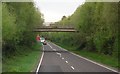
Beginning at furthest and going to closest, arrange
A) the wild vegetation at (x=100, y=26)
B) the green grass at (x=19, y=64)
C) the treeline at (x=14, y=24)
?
1. the wild vegetation at (x=100, y=26)
2. the treeline at (x=14, y=24)
3. the green grass at (x=19, y=64)

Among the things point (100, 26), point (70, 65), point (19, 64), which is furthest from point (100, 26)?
point (19, 64)

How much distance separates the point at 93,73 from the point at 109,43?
2803cm

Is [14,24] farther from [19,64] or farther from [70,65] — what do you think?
[70,65]

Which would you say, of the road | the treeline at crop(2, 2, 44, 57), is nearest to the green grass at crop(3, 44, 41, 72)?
the road

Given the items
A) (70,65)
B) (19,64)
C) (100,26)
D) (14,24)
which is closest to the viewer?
(70,65)

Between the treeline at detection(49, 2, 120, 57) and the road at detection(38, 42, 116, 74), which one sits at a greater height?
the treeline at detection(49, 2, 120, 57)

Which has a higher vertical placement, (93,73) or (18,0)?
(18,0)

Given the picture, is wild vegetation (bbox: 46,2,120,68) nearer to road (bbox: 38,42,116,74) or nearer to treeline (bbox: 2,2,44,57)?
road (bbox: 38,42,116,74)

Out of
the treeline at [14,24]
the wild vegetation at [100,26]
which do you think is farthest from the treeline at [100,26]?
the treeline at [14,24]

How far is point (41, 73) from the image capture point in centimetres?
2617

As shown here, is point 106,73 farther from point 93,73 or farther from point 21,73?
point 21,73

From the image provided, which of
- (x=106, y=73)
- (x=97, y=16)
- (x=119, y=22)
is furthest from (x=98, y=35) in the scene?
(x=106, y=73)

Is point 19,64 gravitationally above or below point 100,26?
below

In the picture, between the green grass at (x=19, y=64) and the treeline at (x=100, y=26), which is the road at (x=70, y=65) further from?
the treeline at (x=100, y=26)
